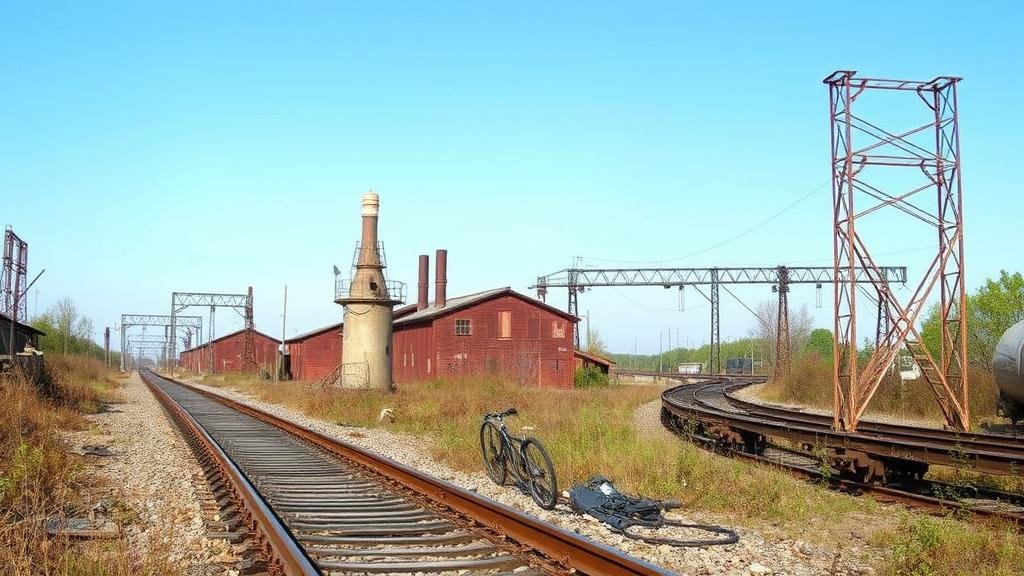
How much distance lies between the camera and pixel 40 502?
29.8 feet

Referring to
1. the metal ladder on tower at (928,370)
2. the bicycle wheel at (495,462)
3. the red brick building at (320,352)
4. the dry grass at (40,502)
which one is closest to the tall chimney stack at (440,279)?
the red brick building at (320,352)

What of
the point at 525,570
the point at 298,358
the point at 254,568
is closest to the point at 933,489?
the point at 525,570

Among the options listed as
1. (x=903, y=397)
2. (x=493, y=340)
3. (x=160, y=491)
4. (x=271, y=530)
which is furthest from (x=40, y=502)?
(x=493, y=340)

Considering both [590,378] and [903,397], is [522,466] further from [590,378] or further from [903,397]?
[590,378]

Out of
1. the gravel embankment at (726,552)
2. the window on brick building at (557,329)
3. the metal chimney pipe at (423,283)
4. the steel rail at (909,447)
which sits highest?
the metal chimney pipe at (423,283)

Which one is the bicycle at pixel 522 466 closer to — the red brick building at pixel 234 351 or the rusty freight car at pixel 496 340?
the rusty freight car at pixel 496 340

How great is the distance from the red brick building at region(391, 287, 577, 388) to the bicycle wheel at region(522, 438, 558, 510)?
3287 centimetres

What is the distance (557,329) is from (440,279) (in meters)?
8.72

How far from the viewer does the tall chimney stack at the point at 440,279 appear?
168 ft

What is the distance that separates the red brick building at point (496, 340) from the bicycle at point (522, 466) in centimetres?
3144

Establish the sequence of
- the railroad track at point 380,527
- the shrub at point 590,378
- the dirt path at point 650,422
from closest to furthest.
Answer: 1. the railroad track at point 380,527
2. the dirt path at point 650,422
3. the shrub at point 590,378

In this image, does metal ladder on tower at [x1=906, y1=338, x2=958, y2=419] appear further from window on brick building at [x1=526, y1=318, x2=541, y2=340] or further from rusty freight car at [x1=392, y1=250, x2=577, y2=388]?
window on brick building at [x1=526, y1=318, x2=541, y2=340]

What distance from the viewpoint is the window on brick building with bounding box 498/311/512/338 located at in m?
45.3

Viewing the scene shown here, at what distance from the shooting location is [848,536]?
8117mm
